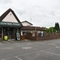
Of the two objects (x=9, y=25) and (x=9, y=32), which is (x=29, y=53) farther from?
(x=9, y=32)

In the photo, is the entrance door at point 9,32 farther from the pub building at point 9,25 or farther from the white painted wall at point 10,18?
the white painted wall at point 10,18

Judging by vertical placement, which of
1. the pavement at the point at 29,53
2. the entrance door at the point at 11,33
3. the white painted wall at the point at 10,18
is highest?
the white painted wall at the point at 10,18

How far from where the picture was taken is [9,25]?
32.0 metres

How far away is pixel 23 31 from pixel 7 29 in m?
6.70

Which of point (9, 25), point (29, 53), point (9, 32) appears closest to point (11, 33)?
point (9, 32)

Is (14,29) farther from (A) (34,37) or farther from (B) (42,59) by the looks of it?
(B) (42,59)

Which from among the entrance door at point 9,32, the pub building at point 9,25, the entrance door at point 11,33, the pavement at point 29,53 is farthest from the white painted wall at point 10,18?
the pavement at point 29,53

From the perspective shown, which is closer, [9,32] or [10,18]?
[10,18]

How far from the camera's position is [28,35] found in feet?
113

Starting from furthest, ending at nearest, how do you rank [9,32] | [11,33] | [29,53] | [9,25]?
[11,33]
[9,32]
[9,25]
[29,53]

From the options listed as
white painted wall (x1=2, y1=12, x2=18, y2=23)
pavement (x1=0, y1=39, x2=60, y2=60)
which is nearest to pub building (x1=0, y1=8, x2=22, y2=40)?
white painted wall (x1=2, y1=12, x2=18, y2=23)

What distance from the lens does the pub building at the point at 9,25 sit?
103ft

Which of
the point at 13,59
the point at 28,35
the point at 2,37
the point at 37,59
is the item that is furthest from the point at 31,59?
the point at 28,35

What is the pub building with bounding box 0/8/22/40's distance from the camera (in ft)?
103
